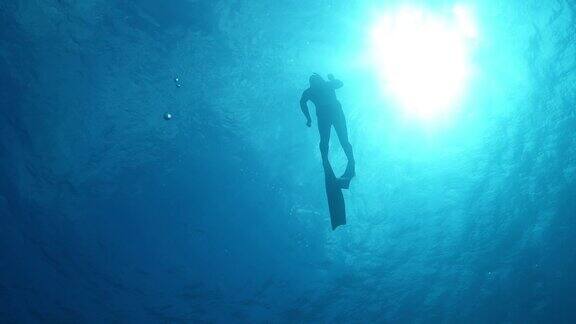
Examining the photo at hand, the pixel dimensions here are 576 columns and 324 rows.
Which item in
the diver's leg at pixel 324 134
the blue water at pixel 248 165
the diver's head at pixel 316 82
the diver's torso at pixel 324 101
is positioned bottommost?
the diver's leg at pixel 324 134

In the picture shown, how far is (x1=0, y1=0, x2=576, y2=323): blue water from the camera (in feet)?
35.1

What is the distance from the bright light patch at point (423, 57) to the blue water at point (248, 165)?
46cm

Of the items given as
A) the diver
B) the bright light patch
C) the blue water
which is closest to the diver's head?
the diver

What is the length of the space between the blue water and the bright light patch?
464 mm

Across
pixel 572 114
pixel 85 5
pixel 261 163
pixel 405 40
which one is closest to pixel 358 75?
pixel 405 40

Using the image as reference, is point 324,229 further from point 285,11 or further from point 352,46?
point 285,11

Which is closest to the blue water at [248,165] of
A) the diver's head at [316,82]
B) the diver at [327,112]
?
the diver's head at [316,82]

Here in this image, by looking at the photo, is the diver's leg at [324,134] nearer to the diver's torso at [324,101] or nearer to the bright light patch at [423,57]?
the diver's torso at [324,101]

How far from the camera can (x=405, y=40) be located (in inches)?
499

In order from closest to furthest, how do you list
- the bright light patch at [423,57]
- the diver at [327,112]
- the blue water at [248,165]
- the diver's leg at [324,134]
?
the diver's leg at [324,134], the diver at [327,112], the blue water at [248,165], the bright light patch at [423,57]

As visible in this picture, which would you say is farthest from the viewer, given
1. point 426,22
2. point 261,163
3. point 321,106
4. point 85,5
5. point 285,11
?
point 261,163

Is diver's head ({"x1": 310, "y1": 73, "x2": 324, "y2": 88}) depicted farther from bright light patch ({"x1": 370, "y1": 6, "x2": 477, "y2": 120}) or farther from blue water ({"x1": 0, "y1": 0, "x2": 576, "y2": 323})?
bright light patch ({"x1": 370, "y1": 6, "x2": 477, "y2": 120})

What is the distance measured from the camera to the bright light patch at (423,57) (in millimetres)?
12266

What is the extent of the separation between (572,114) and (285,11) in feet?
43.5
